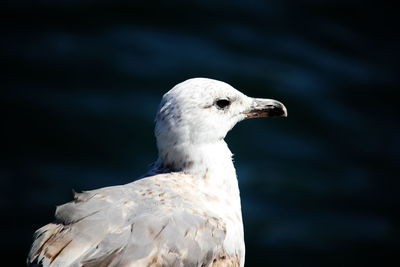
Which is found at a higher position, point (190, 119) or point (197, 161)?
point (190, 119)

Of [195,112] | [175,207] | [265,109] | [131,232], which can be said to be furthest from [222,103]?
[131,232]

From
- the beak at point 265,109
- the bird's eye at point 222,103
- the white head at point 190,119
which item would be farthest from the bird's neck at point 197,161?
the beak at point 265,109

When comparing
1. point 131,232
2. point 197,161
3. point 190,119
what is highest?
point 190,119

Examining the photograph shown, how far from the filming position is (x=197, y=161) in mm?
3982

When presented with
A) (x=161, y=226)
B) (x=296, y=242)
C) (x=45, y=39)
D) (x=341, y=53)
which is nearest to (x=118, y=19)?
(x=45, y=39)

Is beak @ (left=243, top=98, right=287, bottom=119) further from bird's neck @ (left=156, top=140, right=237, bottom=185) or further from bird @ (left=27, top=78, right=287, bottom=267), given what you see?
bird's neck @ (left=156, top=140, right=237, bottom=185)

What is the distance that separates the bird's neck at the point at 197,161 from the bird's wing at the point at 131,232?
32 cm

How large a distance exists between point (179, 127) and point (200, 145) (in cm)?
20

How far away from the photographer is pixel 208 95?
398 centimetres

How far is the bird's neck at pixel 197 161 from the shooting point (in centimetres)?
397

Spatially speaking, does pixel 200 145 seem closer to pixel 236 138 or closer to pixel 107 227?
pixel 107 227

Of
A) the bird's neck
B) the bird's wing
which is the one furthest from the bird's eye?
the bird's wing

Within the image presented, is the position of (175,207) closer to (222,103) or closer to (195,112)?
(195,112)

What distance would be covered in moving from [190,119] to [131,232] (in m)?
0.93
